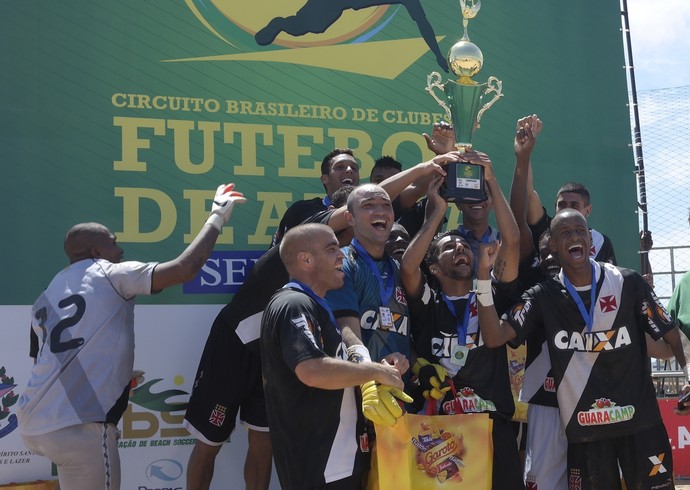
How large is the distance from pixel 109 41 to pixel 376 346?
275 cm

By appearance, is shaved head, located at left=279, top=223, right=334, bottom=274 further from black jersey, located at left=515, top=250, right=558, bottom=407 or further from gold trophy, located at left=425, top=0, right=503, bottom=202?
black jersey, located at left=515, top=250, right=558, bottom=407

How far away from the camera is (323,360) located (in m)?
2.83

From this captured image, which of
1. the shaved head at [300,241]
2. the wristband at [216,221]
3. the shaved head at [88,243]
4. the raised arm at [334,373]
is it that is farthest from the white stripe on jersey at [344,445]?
the shaved head at [88,243]

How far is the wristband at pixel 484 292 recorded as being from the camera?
3840 millimetres

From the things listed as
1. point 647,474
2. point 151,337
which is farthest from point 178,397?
point 647,474

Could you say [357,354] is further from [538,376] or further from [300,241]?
[538,376]

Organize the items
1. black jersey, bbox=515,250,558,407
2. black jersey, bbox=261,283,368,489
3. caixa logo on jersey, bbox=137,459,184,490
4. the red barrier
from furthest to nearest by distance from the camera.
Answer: the red barrier, caixa logo on jersey, bbox=137,459,184,490, black jersey, bbox=515,250,558,407, black jersey, bbox=261,283,368,489

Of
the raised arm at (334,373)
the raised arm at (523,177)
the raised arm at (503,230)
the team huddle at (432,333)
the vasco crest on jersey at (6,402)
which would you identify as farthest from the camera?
the vasco crest on jersey at (6,402)

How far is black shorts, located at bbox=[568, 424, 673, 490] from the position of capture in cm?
388

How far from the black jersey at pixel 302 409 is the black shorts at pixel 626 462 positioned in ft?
4.73

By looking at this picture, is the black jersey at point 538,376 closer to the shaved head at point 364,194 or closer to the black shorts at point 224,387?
the shaved head at point 364,194

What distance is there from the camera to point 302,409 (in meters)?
2.98

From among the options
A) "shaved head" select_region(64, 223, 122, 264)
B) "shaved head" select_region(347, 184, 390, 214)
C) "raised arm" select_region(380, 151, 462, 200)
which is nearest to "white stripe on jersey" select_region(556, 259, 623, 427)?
"raised arm" select_region(380, 151, 462, 200)

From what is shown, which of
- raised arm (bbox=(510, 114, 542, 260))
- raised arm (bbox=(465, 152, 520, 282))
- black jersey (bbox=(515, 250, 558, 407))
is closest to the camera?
raised arm (bbox=(465, 152, 520, 282))
